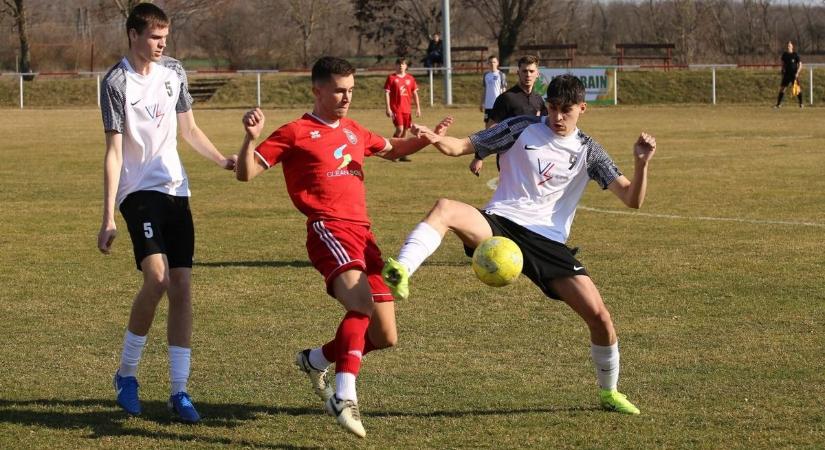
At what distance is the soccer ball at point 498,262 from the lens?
573cm

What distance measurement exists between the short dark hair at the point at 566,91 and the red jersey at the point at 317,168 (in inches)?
43.3

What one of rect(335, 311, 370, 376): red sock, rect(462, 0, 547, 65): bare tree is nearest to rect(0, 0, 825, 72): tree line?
rect(462, 0, 547, 65): bare tree

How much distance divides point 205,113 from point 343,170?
36282 millimetres

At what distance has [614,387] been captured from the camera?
6105 mm

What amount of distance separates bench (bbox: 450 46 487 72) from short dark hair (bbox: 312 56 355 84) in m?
44.7

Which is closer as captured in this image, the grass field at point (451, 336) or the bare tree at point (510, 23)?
the grass field at point (451, 336)

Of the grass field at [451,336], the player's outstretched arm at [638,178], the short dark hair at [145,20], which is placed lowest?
the grass field at [451,336]

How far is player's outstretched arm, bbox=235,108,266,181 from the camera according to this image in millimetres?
5551

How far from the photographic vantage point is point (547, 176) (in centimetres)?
620

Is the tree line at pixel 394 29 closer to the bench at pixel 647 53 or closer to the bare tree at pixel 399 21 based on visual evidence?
the bare tree at pixel 399 21

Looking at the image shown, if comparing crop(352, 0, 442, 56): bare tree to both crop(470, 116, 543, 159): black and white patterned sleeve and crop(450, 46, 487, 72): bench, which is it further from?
crop(470, 116, 543, 159): black and white patterned sleeve

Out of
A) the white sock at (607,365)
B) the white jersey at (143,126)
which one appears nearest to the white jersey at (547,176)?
the white sock at (607,365)

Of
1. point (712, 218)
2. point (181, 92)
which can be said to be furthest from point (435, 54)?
point (181, 92)

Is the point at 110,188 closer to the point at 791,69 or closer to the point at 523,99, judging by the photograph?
the point at 523,99
